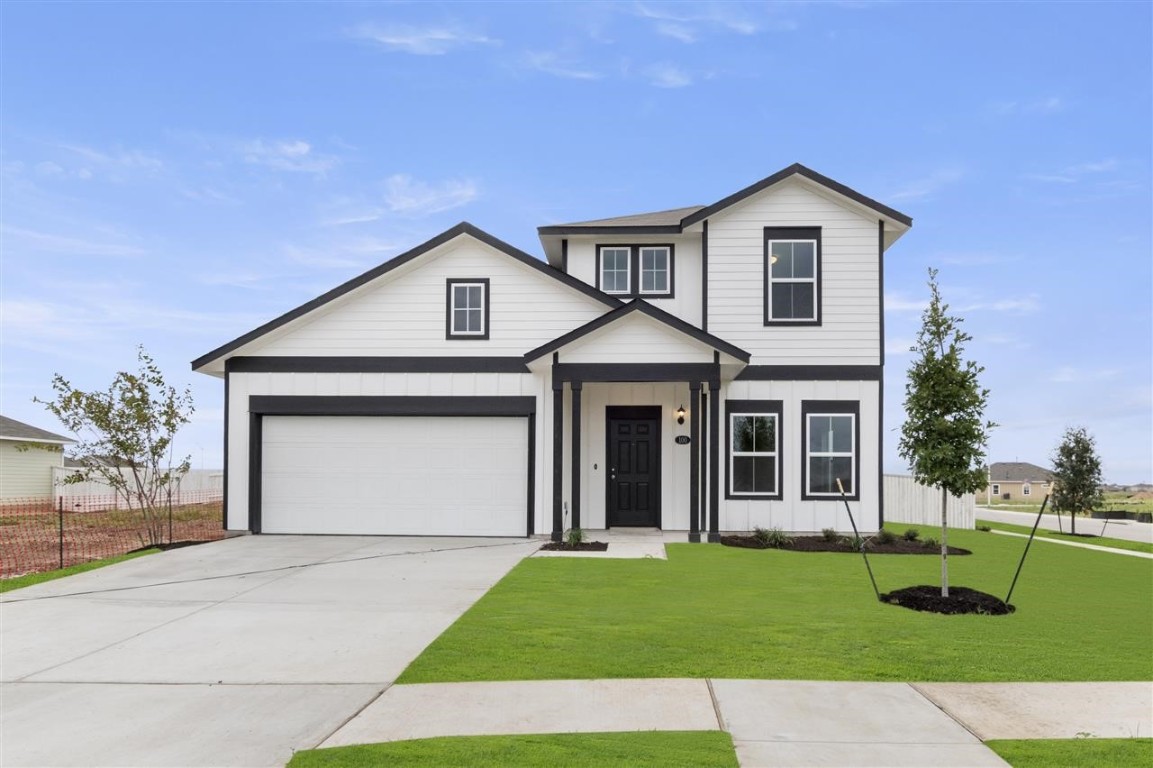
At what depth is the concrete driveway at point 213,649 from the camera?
18.8 ft

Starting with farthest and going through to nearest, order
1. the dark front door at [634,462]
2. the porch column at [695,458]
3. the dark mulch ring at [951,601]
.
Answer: the dark front door at [634,462], the porch column at [695,458], the dark mulch ring at [951,601]

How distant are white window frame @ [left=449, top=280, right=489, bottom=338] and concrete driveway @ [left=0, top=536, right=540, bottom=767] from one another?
4.97 meters

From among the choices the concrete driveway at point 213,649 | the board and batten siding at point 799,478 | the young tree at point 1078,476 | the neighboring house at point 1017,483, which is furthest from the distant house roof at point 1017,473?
the concrete driveway at point 213,649

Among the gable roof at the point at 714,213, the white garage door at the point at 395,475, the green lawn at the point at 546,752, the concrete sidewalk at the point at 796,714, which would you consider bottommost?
the concrete sidewalk at the point at 796,714

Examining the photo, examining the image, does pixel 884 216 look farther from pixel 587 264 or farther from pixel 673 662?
pixel 673 662

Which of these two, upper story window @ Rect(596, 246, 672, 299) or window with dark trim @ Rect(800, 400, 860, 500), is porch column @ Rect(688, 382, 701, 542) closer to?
window with dark trim @ Rect(800, 400, 860, 500)

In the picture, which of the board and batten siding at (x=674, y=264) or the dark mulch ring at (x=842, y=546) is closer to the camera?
the dark mulch ring at (x=842, y=546)

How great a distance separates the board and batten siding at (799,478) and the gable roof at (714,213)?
3655mm

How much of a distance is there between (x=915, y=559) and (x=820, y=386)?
163 inches

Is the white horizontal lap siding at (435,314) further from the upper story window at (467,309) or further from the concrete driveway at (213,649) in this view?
the concrete driveway at (213,649)

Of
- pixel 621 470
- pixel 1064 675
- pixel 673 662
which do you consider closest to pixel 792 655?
pixel 673 662

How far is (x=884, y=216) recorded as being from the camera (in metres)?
17.6

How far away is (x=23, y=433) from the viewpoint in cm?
3619

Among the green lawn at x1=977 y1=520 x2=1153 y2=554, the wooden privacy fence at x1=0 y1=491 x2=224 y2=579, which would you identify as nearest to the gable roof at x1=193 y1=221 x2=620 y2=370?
the wooden privacy fence at x1=0 y1=491 x2=224 y2=579
